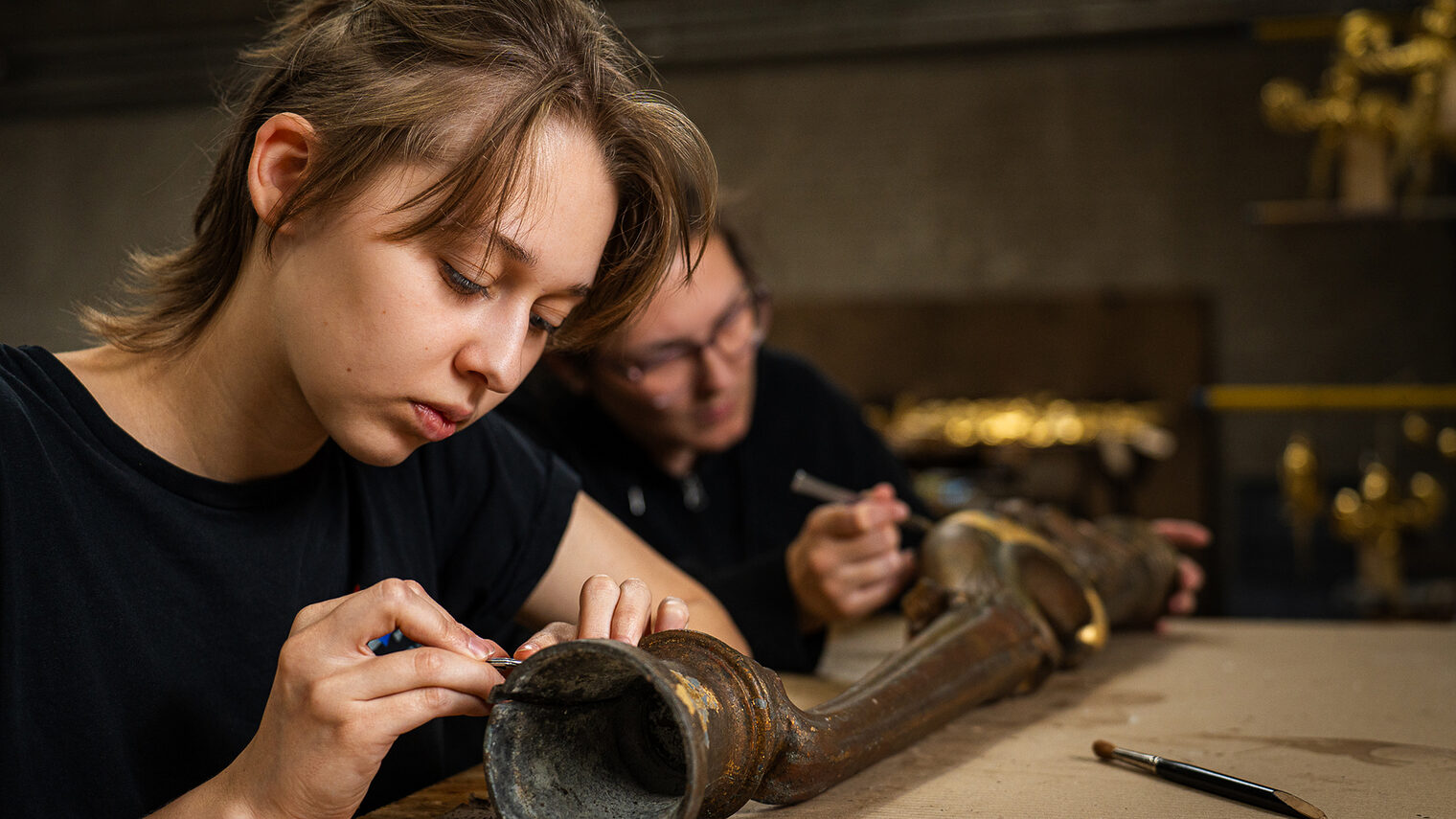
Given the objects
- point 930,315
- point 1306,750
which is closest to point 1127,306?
point 930,315

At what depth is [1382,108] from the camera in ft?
12.6

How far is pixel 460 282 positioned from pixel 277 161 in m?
0.21

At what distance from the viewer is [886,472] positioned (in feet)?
7.36

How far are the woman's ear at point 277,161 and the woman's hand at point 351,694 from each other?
358 millimetres

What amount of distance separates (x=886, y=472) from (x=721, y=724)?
1.53 metres

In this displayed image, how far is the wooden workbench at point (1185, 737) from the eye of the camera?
0.94 m

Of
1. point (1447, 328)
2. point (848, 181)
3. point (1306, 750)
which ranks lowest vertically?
point (1306, 750)

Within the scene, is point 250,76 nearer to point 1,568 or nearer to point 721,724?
point 1,568

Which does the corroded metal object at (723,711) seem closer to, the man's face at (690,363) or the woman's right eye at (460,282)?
the woman's right eye at (460,282)

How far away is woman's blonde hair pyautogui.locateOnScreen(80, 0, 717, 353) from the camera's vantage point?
2.98 ft

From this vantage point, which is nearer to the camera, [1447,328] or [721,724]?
[721,724]

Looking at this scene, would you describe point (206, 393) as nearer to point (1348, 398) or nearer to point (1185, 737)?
point (1185, 737)

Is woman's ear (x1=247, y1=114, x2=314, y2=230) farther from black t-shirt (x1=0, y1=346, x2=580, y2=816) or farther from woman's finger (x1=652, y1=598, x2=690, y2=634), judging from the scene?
woman's finger (x1=652, y1=598, x2=690, y2=634)

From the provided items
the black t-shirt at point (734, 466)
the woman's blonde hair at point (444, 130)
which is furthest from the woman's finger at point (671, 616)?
the black t-shirt at point (734, 466)
